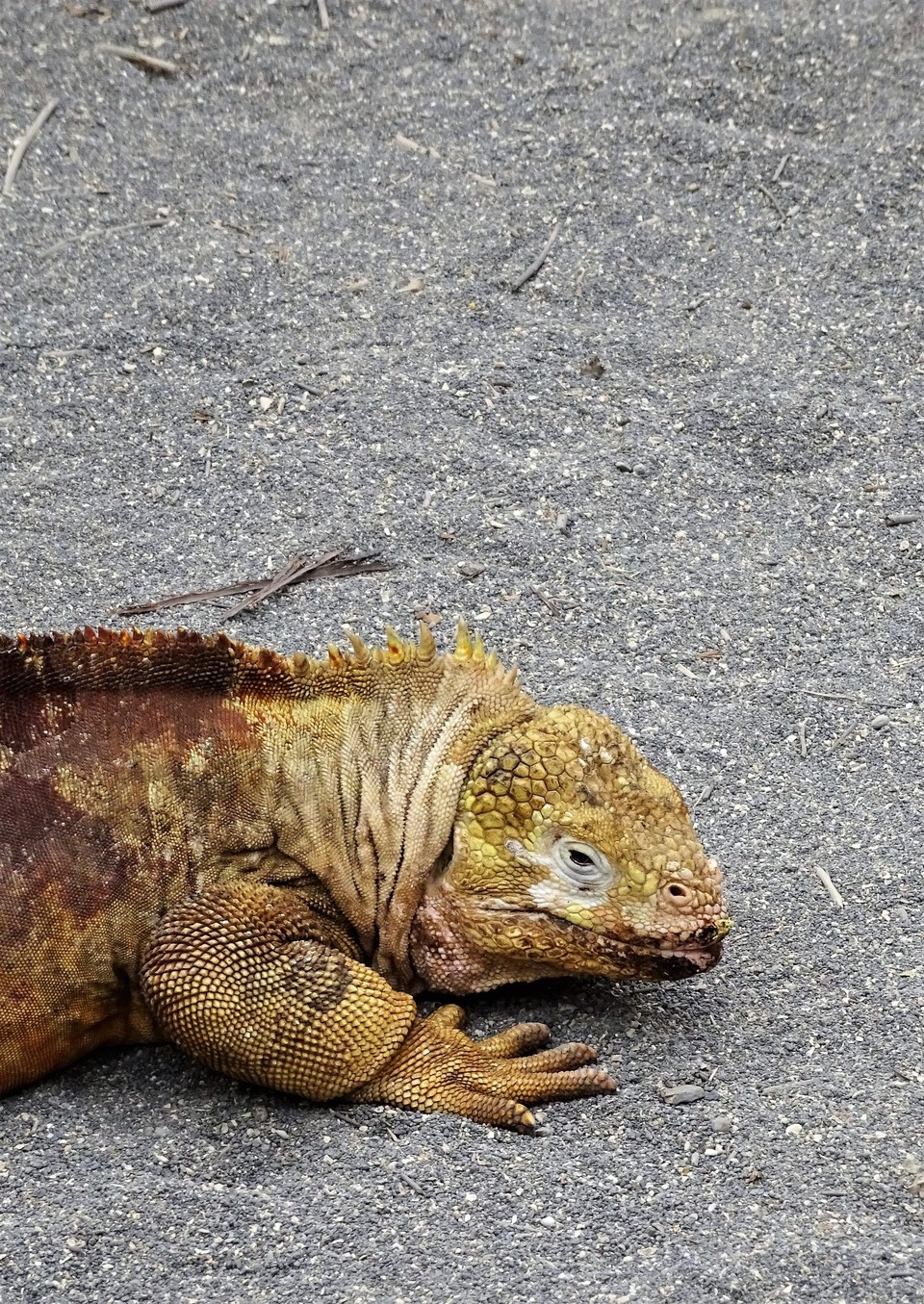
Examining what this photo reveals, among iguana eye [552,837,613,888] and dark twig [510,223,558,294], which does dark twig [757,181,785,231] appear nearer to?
dark twig [510,223,558,294]

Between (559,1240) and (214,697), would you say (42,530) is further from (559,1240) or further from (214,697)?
(559,1240)

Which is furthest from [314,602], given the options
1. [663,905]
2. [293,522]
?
[663,905]

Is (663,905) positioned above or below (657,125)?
below

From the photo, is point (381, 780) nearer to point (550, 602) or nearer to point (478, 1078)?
point (478, 1078)

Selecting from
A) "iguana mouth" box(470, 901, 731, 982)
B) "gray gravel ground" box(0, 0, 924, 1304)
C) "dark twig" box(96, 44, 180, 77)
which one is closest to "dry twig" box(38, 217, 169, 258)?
"gray gravel ground" box(0, 0, 924, 1304)

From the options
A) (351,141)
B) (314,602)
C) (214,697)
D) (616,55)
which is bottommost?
(214,697)

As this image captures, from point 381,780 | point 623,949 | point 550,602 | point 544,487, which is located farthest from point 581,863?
point 544,487

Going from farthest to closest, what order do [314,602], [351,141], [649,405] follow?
[351,141]
[649,405]
[314,602]
